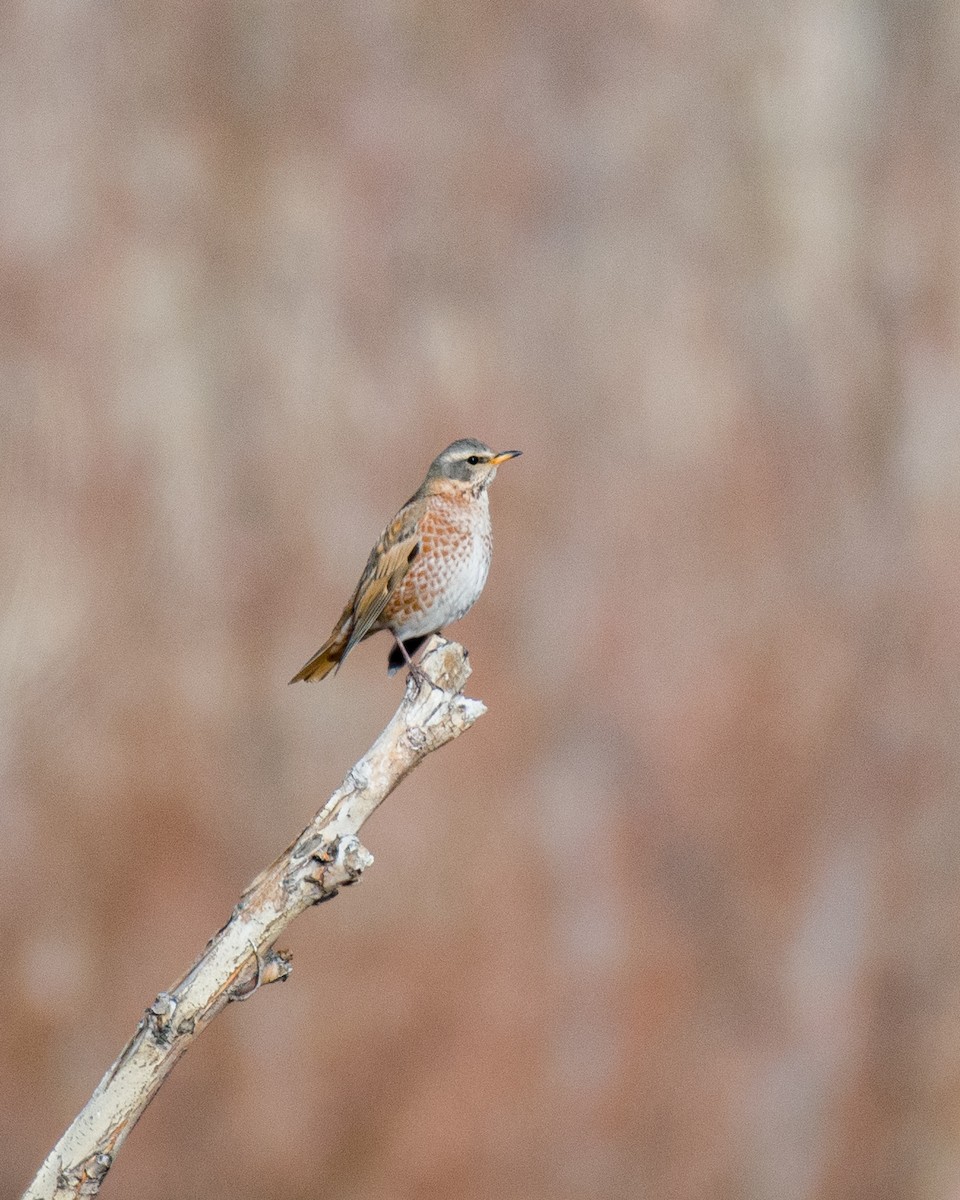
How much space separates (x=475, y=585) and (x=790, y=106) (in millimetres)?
3494

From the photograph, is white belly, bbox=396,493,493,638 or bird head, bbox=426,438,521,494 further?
bird head, bbox=426,438,521,494

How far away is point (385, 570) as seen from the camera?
303cm

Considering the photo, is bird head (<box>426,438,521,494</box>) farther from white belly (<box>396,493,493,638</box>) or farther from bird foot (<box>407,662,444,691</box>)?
bird foot (<box>407,662,444,691</box>)

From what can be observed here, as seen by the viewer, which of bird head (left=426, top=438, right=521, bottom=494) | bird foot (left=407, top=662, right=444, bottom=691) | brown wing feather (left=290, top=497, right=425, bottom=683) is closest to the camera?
bird foot (left=407, top=662, right=444, bottom=691)

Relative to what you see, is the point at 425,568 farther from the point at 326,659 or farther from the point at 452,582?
the point at 326,659

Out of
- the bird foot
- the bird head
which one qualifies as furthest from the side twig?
the bird head

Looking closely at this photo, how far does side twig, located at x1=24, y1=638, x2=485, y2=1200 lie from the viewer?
6.10ft

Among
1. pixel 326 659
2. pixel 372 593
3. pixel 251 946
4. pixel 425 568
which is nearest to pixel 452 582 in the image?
pixel 425 568

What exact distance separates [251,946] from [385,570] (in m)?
1.21

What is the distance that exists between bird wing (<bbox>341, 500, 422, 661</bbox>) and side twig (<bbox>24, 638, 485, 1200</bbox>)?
715mm

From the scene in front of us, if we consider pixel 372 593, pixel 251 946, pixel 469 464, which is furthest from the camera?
pixel 469 464

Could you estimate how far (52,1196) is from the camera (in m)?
1.85

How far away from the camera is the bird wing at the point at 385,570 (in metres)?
2.97

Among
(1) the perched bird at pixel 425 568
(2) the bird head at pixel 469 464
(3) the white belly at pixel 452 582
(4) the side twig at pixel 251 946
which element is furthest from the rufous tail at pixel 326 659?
(4) the side twig at pixel 251 946
